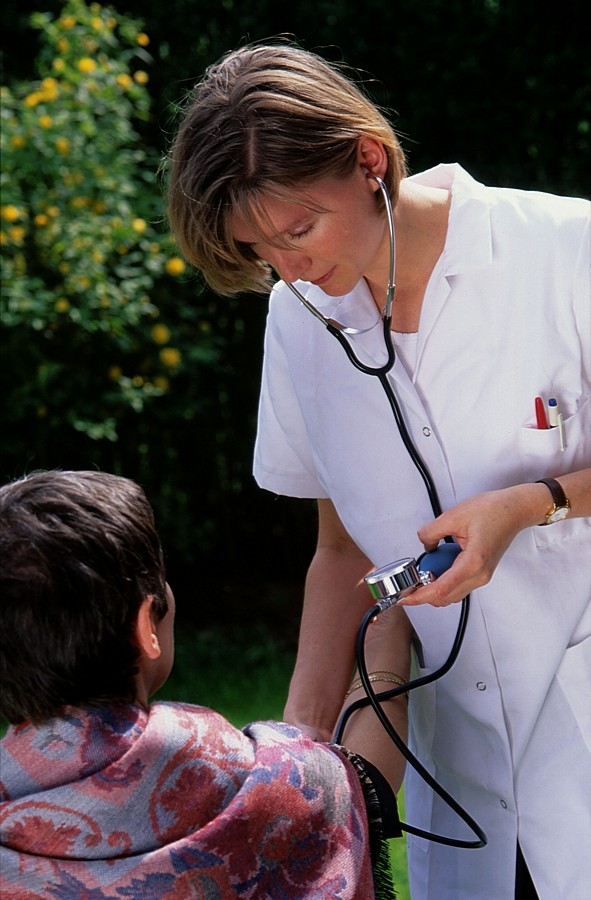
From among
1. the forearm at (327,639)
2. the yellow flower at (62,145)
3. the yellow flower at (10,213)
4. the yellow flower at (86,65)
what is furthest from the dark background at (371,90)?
the forearm at (327,639)

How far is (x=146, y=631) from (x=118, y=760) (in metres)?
0.17

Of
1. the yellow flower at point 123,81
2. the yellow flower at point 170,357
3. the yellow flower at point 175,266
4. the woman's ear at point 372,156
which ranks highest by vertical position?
the woman's ear at point 372,156

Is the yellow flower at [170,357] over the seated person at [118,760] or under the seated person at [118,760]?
under

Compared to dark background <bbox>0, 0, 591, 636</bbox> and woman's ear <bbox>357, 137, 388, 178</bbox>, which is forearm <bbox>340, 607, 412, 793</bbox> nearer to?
woman's ear <bbox>357, 137, 388, 178</bbox>

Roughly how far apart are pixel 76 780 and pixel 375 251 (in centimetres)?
89

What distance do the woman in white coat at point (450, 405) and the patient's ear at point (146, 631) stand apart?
0.37 m

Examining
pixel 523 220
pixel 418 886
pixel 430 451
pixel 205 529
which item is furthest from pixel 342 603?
pixel 205 529

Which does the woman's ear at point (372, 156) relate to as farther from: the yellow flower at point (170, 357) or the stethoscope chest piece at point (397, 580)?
the yellow flower at point (170, 357)

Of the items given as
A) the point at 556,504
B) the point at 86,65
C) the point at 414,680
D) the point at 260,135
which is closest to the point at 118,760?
the point at 414,680

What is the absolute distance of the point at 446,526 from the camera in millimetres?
1760

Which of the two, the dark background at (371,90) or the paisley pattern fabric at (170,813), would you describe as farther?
the dark background at (371,90)

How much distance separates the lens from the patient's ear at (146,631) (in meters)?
1.56

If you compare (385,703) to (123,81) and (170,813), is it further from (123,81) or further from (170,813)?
(123,81)

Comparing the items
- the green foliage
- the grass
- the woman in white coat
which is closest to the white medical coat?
the woman in white coat
